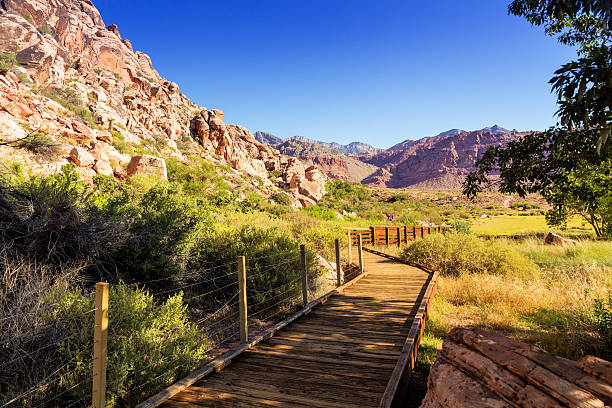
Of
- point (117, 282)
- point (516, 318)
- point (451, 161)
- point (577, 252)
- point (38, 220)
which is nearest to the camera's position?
point (38, 220)

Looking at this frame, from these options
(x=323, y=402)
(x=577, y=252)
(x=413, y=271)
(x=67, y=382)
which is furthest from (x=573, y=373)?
(x=577, y=252)

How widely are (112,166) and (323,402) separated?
2350cm

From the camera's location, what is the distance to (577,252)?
11672 mm

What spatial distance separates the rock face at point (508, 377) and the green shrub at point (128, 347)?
2.68 meters

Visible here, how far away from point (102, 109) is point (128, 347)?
3984 centimetres

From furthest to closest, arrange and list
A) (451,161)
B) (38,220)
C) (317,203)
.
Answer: (451,161) → (317,203) → (38,220)

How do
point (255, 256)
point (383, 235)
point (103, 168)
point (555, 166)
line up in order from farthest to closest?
point (103, 168), point (383, 235), point (255, 256), point (555, 166)

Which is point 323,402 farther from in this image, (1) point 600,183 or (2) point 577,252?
(2) point 577,252

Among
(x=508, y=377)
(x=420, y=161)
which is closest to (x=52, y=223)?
(x=508, y=377)

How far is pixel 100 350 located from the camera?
2439 mm

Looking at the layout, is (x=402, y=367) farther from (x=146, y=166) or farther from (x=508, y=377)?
(x=146, y=166)

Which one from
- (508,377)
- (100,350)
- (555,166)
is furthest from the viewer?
(555,166)

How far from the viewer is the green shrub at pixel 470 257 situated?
9289 mm

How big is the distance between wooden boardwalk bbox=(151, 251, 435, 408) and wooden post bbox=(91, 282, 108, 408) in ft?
2.02
